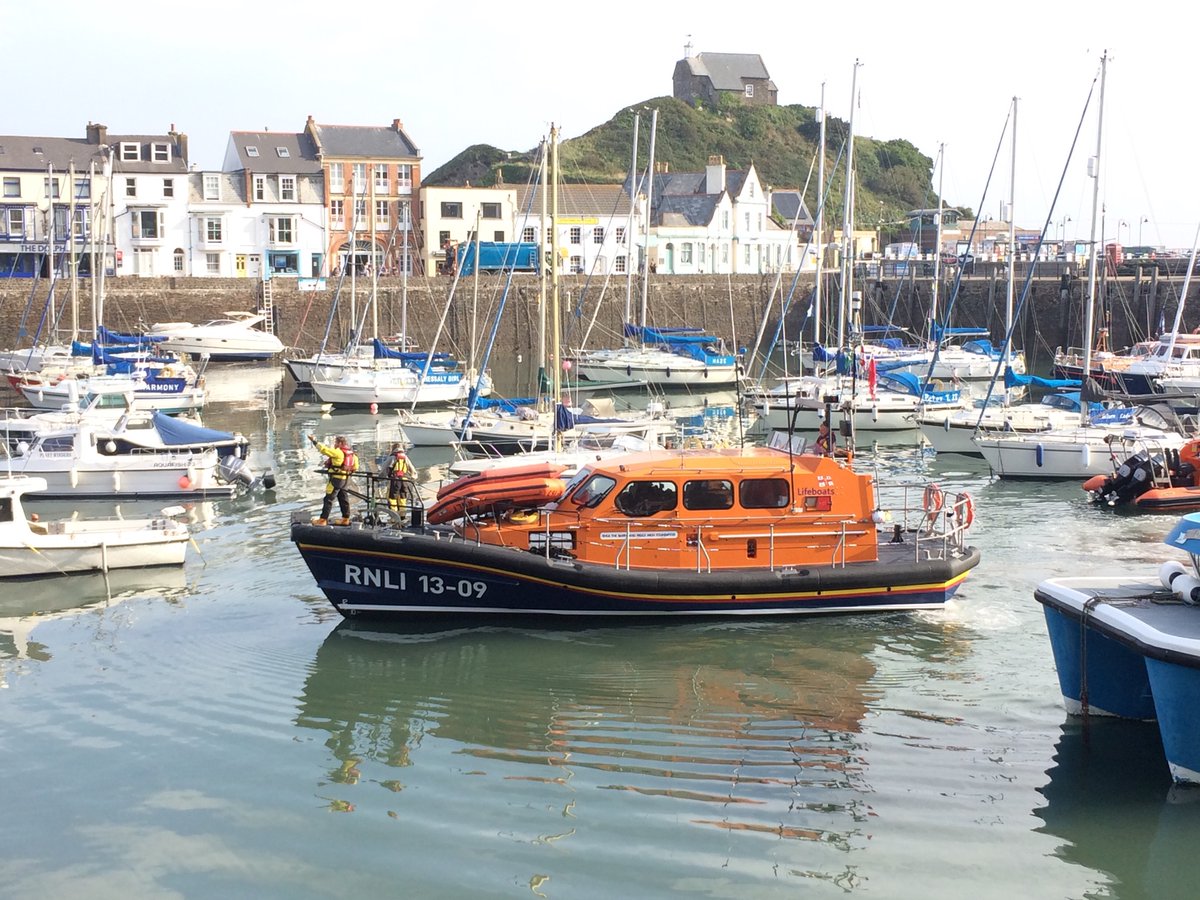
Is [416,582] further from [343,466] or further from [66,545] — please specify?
[66,545]

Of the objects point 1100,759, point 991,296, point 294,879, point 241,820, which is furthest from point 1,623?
point 991,296

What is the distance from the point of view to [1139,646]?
37.8 feet

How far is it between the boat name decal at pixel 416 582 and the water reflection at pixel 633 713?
53 centimetres

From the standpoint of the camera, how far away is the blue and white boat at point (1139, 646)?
11.4 meters

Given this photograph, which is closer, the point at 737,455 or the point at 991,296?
the point at 737,455

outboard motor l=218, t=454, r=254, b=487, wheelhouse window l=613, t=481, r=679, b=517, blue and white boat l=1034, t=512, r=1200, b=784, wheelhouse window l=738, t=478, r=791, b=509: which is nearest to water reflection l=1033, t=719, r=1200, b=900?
blue and white boat l=1034, t=512, r=1200, b=784

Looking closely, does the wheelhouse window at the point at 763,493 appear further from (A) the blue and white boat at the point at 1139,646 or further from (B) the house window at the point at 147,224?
(B) the house window at the point at 147,224

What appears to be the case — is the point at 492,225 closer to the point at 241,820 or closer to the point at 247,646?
the point at 247,646

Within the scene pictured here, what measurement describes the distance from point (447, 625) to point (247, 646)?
7.86 ft

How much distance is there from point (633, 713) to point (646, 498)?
10.9ft

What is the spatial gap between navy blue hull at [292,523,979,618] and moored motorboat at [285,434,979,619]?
0.02 meters

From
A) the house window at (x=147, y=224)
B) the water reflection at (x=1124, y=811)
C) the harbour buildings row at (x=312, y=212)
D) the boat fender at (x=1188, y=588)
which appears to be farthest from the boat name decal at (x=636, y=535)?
the house window at (x=147, y=224)

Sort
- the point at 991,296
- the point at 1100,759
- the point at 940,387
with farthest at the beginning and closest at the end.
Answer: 1. the point at 991,296
2. the point at 940,387
3. the point at 1100,759

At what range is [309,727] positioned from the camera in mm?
13750
